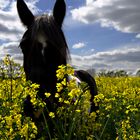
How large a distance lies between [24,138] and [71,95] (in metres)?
0.65

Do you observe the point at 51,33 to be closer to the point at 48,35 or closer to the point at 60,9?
the point at 48,35

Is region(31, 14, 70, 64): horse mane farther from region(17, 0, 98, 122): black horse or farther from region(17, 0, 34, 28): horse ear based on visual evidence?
region(17, 0, 34, 28): horse ear

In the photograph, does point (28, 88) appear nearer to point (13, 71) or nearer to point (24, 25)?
point (13, 71)

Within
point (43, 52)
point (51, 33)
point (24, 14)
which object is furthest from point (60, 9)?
point (43, 52)

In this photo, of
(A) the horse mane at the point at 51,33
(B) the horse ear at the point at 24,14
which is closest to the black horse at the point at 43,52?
(A) the horse mane at the point at 51,33

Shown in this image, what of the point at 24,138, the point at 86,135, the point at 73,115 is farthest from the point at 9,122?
the point at 86,135

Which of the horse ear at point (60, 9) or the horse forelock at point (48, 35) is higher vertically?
the horse ear at point (60, 9)

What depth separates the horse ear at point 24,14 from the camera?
206 inches

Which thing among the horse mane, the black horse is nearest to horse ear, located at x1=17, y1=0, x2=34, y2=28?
the black horse

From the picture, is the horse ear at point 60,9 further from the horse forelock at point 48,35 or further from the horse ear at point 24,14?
the horse forelock at point 48,35

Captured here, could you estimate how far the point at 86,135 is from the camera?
151 inches

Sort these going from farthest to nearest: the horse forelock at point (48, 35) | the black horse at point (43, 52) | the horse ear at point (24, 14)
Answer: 1. the horse ear at point (24, 14)
2. the horse forelock at point (48, 35)
3. the black horse at point (43, 52)

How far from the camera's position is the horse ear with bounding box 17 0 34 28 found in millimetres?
5234

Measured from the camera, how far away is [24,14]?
5.29 meters
